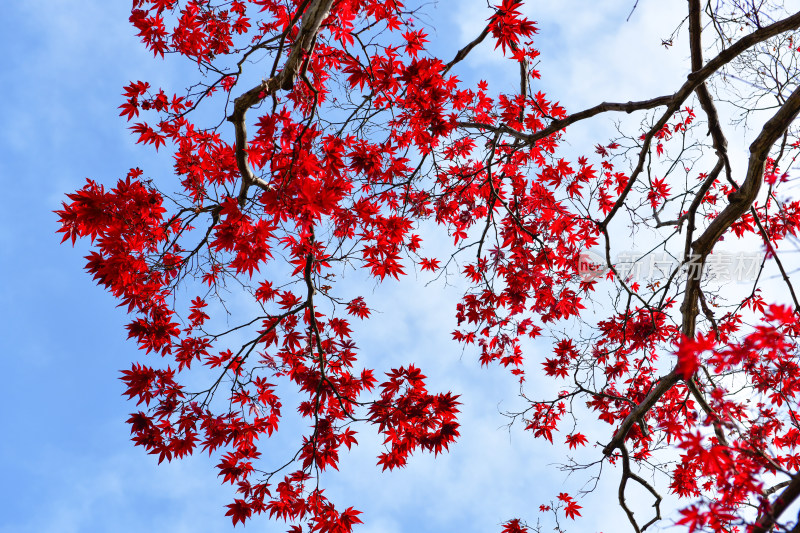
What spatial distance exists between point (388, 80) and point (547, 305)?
2341mm

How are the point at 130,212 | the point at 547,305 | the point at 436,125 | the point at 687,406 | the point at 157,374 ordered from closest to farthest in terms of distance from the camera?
the point at 130,212
the point at 157,374
the point at 436,125
the point at 687,406
the point at 547,305

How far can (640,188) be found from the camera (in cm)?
459

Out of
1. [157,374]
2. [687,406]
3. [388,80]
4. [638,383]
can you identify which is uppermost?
[388,80]

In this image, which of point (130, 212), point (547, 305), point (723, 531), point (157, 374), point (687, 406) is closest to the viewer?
point (723, 531)

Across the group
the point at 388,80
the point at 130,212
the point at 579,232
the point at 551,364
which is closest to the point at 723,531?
the point at 551,364

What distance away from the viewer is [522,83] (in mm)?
4867

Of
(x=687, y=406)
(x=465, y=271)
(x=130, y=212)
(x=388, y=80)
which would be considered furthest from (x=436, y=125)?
(x=687, y=406)

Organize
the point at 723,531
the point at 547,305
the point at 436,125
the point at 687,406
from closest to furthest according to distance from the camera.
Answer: the point at 723,531, the point at 436,125, the point at 687,406, the point at 547,305

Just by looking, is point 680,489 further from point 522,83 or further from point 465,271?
point 522,83

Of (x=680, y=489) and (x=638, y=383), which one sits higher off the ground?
(x=638, y=383)

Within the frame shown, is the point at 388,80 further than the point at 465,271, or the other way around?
the point at 465,271

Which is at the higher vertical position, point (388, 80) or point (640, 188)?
point (388, 80)

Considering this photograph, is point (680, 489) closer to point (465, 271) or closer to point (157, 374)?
point (465, 271)

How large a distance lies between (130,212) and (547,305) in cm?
336
